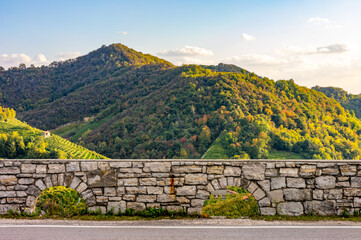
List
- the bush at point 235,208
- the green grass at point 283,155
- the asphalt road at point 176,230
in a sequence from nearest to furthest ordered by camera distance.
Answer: the asphalt road at point 176,230 < the bush at point 235,208 < the green grass at point 283,155

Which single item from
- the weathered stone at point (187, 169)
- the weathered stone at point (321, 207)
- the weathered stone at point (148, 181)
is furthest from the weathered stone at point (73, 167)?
the weathered stone at point (321, 207)

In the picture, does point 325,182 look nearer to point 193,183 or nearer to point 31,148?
point 193,183

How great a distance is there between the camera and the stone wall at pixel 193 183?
229 inches

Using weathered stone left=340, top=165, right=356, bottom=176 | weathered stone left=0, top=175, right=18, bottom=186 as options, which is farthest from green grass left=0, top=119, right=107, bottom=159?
weathered stone left=340, top=165, right=356, bottom=176

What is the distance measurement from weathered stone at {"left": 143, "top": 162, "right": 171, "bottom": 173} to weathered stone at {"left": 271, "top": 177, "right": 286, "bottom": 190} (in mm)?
1982

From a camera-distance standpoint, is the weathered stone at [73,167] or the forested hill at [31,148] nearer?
the weathered stone at [73,167]

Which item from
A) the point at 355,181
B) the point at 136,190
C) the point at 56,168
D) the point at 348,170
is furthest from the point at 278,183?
the point at 56,168

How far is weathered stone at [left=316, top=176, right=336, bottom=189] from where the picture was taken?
5840 millimetres

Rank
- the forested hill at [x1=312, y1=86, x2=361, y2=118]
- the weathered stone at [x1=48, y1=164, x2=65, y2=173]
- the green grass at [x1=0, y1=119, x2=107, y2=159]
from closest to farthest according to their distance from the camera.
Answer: the weathered stone at [x1=48, y1=164, x2=65, y2=173] → the green grass at [x1=0, y1=119, x2=107, y2=159] → the forested hill at [x1=312, y1=86, x2=361, y2=118]

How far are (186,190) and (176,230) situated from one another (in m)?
0.90

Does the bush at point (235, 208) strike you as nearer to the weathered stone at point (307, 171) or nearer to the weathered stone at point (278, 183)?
the weathered stone at point (278, 183)

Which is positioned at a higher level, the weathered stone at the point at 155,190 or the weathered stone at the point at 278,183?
the weathered stone at the point at 278,183

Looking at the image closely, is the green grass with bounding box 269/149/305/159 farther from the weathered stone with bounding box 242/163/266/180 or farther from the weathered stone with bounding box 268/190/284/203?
the weathered stone with bounding box 242/163/266/180

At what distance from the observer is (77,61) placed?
99.4 m
